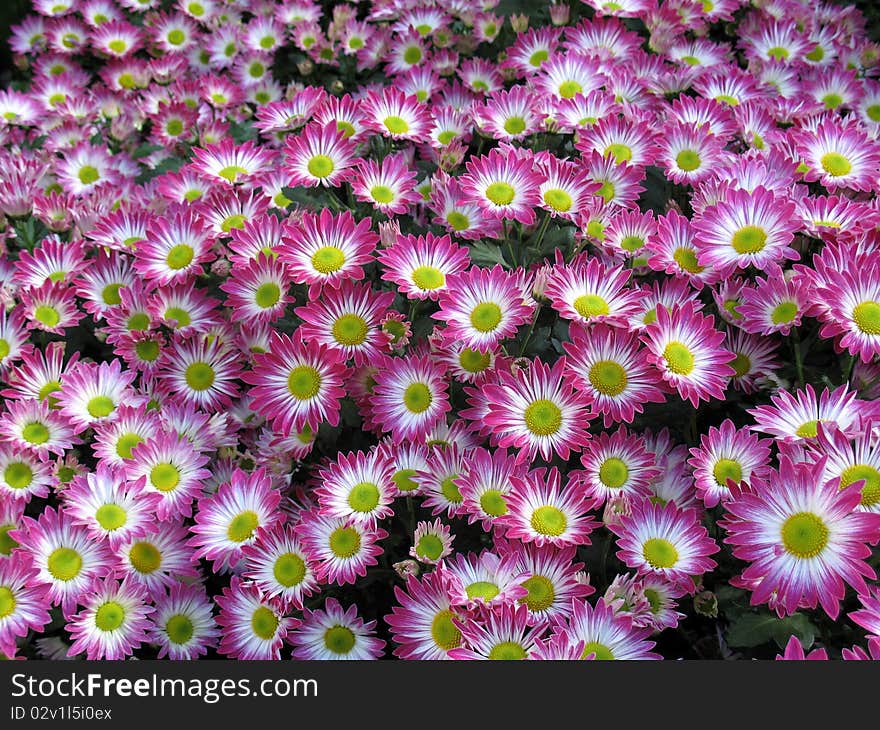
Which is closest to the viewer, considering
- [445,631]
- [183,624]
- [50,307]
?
[445,631]

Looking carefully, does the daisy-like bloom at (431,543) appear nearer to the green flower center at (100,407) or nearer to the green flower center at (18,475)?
the green flower center at (100,407)

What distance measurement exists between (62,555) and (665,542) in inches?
56.8

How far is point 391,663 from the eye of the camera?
5.29 ft

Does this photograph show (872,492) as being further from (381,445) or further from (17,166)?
(17,166)

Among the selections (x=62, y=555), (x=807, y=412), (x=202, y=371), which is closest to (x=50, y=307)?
(x=202, y=371)

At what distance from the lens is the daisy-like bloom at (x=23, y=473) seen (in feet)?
6.79

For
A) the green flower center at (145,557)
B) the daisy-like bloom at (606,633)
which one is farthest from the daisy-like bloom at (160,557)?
the daisy-like bloom at (606,633)

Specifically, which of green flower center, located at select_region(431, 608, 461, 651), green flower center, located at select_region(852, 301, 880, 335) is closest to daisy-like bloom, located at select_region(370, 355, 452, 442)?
green flower center, located at select_region(431, 608, 461, 651)

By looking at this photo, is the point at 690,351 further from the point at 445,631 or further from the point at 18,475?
the point at 18,475

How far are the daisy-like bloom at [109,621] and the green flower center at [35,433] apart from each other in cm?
50

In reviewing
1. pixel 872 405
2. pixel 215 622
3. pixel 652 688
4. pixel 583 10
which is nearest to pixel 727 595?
pixel 652 688

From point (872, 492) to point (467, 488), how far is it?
837 millimetres

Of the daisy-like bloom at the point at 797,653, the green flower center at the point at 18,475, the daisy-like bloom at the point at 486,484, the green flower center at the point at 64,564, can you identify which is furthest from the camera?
the green flower center at the point at 18,475

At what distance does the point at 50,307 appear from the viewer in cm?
238
